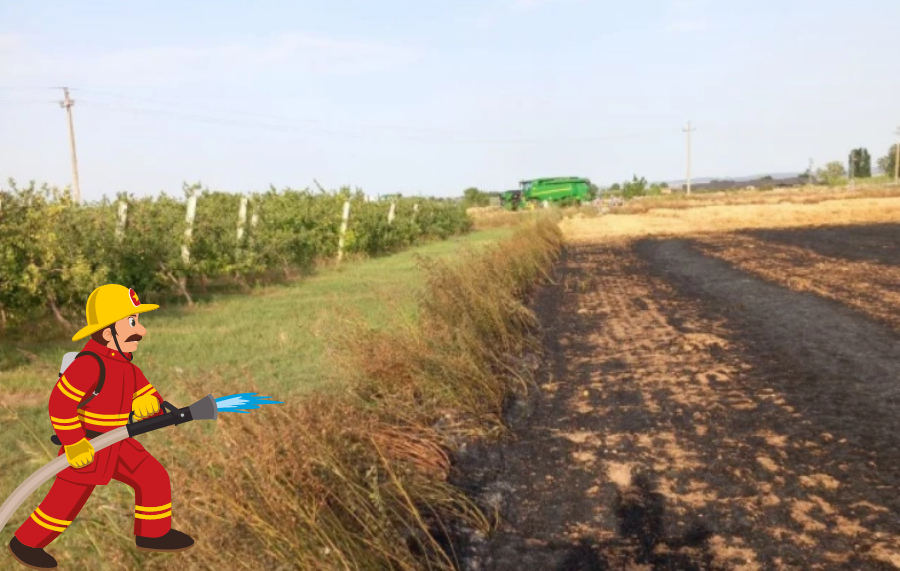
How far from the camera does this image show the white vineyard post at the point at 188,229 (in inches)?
497

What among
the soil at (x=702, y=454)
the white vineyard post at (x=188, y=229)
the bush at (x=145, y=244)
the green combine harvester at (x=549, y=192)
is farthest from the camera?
the green combine harvester at (x=549, y=192)

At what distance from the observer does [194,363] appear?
7.40 m

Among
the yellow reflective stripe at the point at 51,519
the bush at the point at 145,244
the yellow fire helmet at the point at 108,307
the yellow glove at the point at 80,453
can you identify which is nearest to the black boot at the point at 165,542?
the yellow reflective stripe at the point at 51,519

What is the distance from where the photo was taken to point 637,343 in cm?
841

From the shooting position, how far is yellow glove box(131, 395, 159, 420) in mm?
1688

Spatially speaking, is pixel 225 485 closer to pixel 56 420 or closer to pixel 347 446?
pixel 347 446

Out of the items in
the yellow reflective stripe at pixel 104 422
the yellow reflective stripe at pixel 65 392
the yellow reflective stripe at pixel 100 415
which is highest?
the yellow reflective stripe at pixel 65 392

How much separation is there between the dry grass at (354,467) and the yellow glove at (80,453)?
1200 millimetres

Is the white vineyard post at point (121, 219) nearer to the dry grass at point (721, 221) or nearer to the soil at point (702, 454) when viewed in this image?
the soil at point (702, 454)

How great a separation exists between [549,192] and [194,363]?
51.4 metres

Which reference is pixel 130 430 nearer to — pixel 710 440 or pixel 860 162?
pixel 710 440

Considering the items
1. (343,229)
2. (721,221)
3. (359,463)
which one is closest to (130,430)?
(359,463)

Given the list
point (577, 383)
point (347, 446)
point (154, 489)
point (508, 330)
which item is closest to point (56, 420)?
point (154, 489)

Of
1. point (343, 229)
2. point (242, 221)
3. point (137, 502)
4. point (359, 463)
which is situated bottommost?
point (359, 463)
